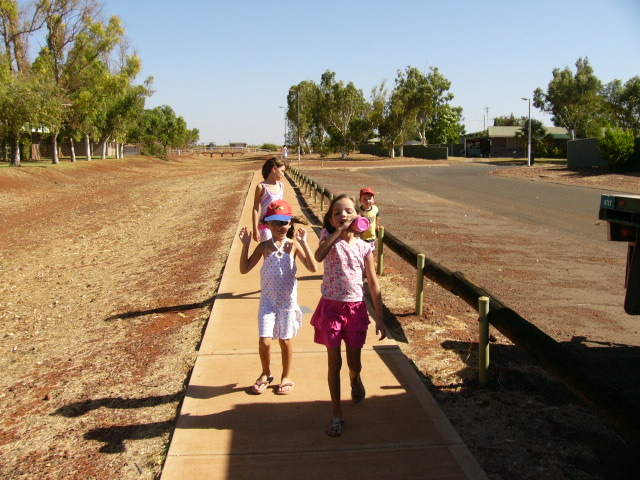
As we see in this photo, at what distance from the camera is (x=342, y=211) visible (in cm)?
401

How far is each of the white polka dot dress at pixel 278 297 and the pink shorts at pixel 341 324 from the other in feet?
1.39

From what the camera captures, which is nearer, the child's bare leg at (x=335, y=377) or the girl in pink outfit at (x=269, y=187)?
the child's bare leg at (x=335, y=377)

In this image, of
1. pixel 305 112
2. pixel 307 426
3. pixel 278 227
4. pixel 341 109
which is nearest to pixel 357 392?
pixel 307 426

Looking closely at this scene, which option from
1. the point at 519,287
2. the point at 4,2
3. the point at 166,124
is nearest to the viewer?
the point at 519,287

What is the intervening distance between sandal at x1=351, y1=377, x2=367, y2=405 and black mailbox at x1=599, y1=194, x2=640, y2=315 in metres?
2.16

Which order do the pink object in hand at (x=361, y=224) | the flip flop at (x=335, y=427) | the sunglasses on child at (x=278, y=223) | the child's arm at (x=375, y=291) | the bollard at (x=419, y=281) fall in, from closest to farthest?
the pink object in hand at (x=361, y=224) < the flip flop at (x=335, y=427) < the child's arm at (x=375, y=291) < the sunglasses on child at (x=278, y=223) < the bollard at (x=419, y=281)

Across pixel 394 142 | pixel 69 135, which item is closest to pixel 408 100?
pixel 394 142

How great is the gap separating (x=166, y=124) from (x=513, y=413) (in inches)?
3658

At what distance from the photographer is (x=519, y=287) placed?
8.52 metres

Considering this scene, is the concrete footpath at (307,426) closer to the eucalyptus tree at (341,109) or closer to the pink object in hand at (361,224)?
the pink object in hand at (361,224)

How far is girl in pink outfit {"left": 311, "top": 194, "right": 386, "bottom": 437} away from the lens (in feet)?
13.2

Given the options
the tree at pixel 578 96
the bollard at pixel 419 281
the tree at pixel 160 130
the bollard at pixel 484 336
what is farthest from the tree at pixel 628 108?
the bollard at pixel 484 336

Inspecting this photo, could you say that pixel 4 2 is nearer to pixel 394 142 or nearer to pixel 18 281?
pixel 18 281

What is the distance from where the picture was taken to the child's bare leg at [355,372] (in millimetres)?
4199
